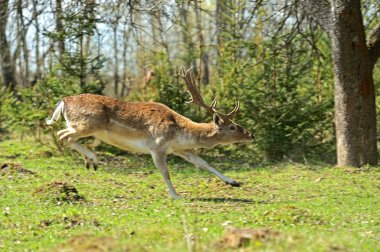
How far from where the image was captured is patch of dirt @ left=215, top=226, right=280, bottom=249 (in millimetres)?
6305

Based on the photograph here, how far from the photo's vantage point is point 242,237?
6.38 meters

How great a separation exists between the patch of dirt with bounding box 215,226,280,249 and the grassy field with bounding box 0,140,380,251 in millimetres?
10

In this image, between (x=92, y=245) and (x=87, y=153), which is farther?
(x=87, y=153)

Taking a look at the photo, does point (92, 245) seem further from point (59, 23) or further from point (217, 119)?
point (59, 23)

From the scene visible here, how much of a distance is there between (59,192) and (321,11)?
718 cm

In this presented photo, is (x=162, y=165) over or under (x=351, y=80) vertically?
under

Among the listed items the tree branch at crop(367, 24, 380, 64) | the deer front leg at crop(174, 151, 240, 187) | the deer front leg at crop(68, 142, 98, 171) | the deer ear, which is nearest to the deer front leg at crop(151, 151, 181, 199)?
the deer front leg at crop(174, 151, 240, 187)

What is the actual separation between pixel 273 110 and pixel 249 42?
1.81 metres

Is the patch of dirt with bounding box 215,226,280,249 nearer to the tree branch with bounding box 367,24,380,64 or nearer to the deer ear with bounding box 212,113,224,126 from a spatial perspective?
the deer ear with bounding box 212,113,224,126

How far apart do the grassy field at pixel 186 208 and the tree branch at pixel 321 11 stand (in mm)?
3115

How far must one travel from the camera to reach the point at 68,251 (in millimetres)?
6000

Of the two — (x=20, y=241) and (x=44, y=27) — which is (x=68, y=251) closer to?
(x=20, y=241)

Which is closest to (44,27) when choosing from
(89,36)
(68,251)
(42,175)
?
(89,36)

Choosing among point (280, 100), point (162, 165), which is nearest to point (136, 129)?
point (162, 165)
